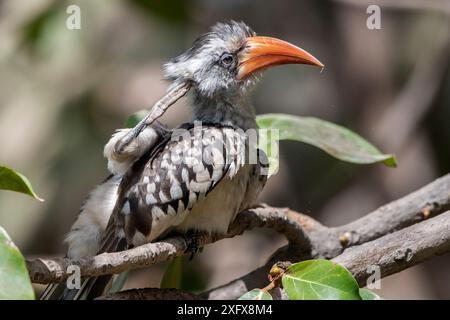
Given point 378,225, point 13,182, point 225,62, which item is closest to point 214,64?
point 225,62

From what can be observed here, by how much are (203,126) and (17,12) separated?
9.37 ft

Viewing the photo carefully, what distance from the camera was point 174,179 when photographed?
2744 millimetres

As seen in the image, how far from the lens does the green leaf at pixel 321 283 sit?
193 centimetres

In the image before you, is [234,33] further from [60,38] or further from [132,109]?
[132,109]

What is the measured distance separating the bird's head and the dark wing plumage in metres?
0.28

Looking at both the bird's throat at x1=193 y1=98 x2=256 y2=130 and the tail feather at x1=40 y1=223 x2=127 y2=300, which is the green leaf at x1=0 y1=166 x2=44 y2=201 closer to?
the tail feather at x1=40 y1=223 x2=127 y2=300

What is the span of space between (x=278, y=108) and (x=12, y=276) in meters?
4.81

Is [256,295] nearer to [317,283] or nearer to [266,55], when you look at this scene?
[317,283]

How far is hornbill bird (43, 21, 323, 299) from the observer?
272cm

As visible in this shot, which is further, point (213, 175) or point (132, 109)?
point (132, 109)

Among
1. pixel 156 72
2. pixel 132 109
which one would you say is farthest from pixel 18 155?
pixel 156 72

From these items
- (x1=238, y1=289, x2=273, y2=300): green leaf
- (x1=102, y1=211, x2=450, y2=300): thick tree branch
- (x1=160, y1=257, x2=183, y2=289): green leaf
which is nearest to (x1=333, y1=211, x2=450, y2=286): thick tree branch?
(x1=102, y1=211, x2=450, y2=300): thick tree branch

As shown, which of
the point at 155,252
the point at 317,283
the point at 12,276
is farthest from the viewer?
the point at 155,252

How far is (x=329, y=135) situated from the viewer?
3174 millimetres
